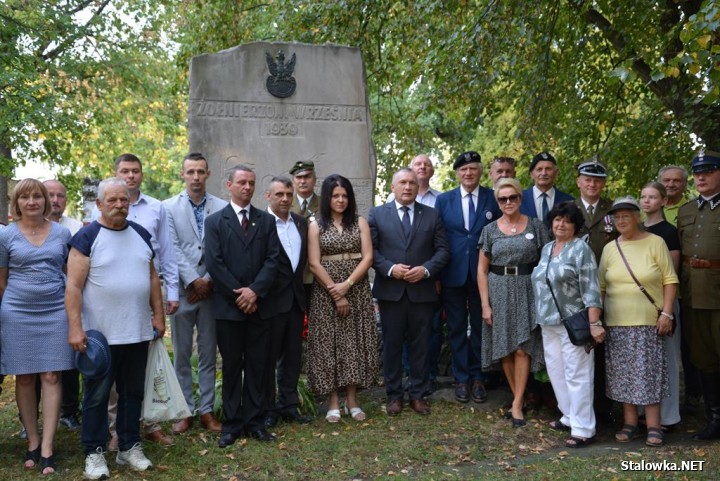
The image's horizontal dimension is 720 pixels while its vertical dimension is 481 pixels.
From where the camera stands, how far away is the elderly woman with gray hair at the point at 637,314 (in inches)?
191

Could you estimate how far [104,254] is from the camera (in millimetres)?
4227

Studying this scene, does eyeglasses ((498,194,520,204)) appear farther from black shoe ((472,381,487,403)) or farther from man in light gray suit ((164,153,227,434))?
man in light gray suit ((164,153,227,434))

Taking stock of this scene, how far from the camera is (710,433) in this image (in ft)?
16.4

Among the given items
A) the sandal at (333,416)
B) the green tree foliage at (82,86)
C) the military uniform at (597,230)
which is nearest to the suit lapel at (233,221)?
the sandal at (333,416)

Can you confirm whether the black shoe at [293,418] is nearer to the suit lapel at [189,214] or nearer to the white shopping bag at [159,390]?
the white shopping bag at [159,390]

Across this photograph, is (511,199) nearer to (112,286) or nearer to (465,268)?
(465,268)

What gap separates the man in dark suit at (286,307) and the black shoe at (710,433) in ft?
9.41

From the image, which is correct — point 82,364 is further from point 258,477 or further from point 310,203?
point 310,203

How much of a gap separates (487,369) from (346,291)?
4.38 feet

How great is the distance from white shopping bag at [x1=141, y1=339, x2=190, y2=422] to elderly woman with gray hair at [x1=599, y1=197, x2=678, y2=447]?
3.05 meters

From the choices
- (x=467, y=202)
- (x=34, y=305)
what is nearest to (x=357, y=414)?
(x=467, y=202)

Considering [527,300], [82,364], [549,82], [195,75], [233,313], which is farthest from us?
[549,82]

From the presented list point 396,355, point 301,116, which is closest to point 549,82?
point 301,116

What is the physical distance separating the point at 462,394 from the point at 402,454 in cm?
121
